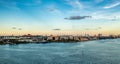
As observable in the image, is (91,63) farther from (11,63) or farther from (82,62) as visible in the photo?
(11,63)

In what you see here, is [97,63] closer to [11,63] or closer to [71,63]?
[71,63]

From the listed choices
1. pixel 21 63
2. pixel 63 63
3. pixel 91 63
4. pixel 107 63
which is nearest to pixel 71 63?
pixel 63 63

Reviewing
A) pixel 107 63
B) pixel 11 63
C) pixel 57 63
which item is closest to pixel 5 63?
pixel 11 63

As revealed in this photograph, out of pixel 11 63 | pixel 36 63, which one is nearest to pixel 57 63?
pixel 36 63

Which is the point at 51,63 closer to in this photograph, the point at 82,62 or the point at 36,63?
the point at 36,63

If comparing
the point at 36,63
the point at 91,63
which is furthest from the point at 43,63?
the point at 91,63

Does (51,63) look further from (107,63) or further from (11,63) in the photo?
(107,63)
